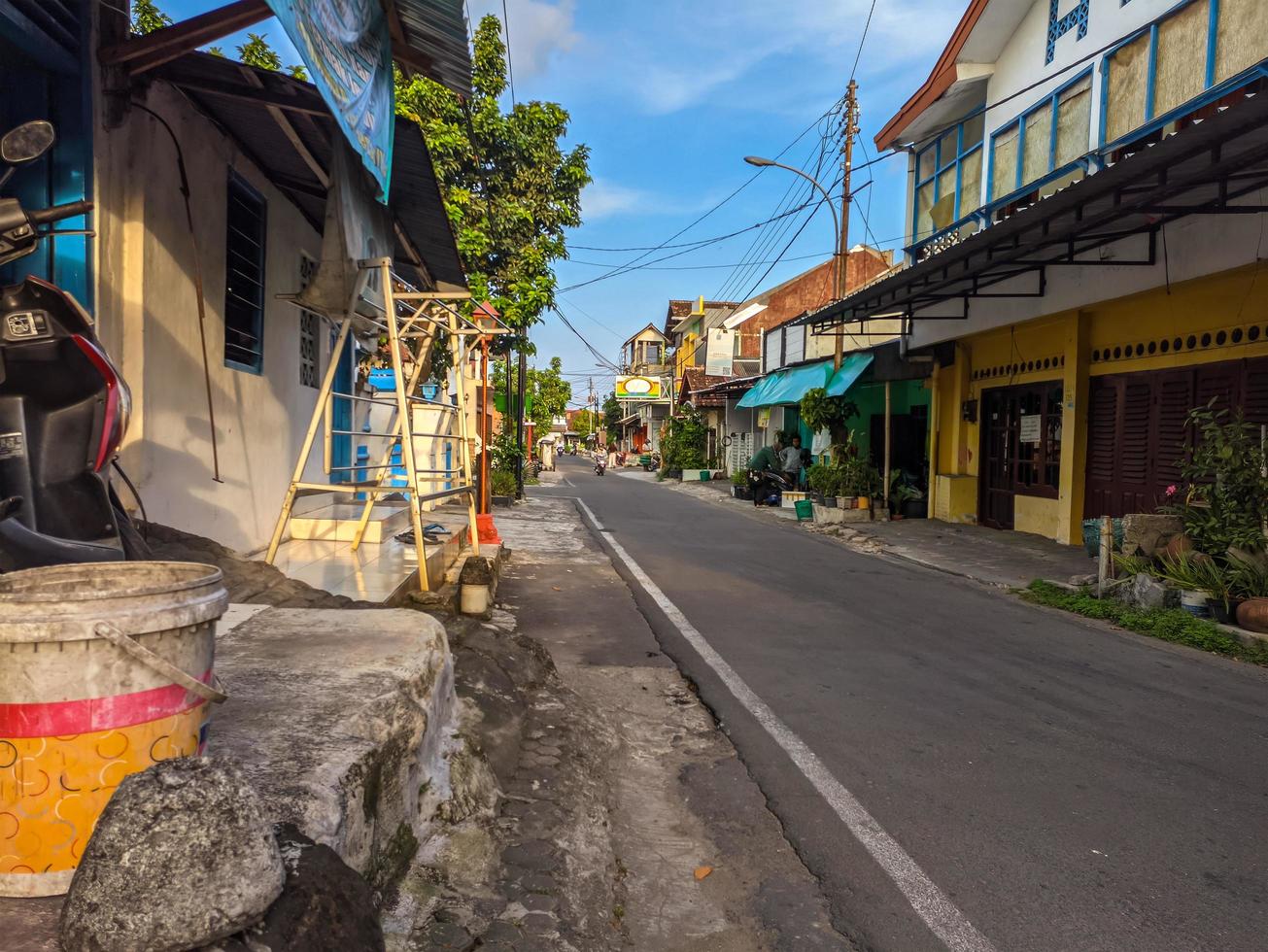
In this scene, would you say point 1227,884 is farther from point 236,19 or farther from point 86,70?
point 86,70

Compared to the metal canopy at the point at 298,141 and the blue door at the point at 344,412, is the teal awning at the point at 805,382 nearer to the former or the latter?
the metal canopy at the point at 298,141

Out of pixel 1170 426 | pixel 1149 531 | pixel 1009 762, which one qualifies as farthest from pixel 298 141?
pixel 1170 426

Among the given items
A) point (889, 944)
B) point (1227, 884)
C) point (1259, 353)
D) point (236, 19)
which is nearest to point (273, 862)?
point (889, 944)

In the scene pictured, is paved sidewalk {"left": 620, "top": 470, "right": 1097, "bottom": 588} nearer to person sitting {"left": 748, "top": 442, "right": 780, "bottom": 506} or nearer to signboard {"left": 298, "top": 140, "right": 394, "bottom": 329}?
→ person sitting {"left": 748, "top": 442, "right": 780, "bottom": 506}

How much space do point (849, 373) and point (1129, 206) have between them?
11.0 m

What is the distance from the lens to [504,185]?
15.1 metres

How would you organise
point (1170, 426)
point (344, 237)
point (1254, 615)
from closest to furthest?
point (344, 237), point (1254, 615), point (1170, 426)

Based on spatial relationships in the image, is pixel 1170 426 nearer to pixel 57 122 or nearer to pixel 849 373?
pixel 849 373

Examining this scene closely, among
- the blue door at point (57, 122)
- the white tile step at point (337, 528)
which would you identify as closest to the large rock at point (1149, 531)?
the white tile step at point (337, 528)

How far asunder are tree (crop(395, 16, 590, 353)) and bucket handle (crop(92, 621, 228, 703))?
12963mm

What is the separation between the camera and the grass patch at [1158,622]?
23.3 ft

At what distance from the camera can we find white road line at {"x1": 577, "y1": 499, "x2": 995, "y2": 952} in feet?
9.36

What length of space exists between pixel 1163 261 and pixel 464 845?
11028mm

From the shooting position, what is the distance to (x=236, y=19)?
13.5 feet
